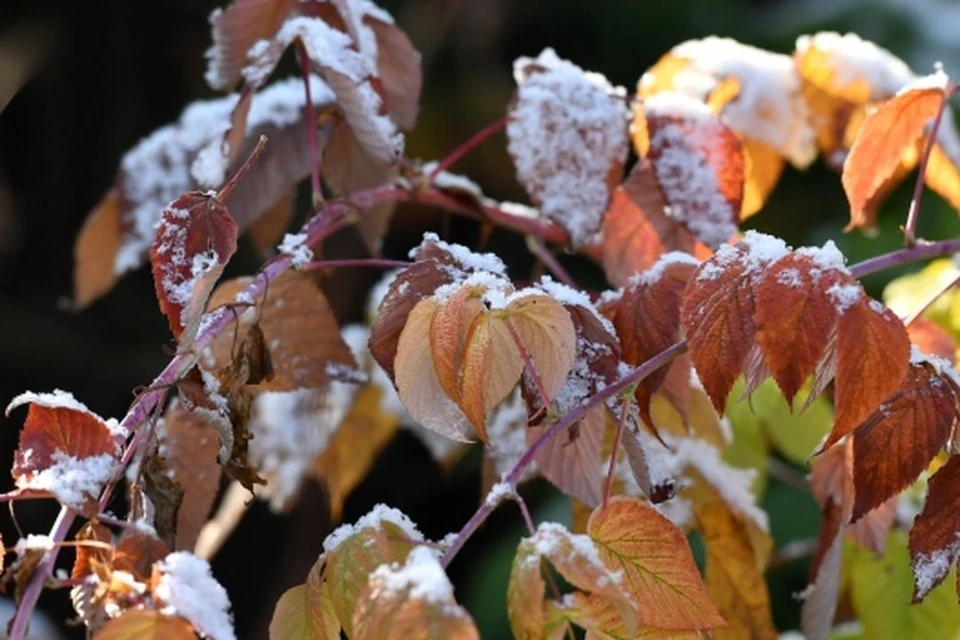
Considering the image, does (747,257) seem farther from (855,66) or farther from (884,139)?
(855,66)

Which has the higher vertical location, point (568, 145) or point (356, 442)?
point (568, 145)

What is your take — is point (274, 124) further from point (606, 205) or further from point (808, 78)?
point (808, 78)

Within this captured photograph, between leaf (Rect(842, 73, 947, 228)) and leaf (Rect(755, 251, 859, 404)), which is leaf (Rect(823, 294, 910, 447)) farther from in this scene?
leaf (Rect(842, 73, 947, 228))

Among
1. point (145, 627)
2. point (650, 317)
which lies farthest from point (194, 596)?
point (650, 317)

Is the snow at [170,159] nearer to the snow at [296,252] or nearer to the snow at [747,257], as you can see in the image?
the snow at [296,252]

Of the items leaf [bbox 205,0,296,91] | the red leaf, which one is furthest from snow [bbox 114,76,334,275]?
the red leaf

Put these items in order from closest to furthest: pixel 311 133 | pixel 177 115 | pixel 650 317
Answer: pixel 650 317 → pixel 311 133 → pixel 177 115

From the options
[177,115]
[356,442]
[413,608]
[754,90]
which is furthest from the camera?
[177,115]
